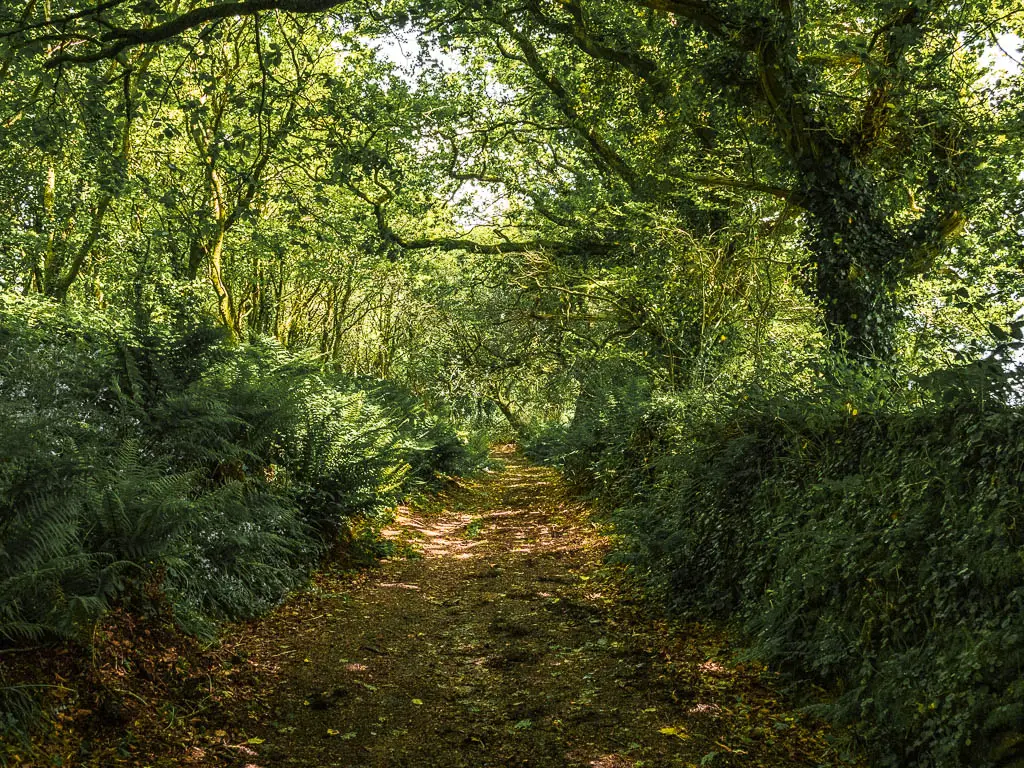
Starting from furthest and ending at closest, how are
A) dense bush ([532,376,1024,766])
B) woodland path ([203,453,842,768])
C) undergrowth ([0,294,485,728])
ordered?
woodland path ([203,453,842,768])
undergrowth ([0,294,485,728])
dense bush ([532,376,1024,766])

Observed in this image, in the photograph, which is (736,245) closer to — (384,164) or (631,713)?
(384,164)

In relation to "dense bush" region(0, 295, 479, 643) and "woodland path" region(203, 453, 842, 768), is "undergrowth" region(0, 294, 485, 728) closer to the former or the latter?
"dense bush" region(0, 295, 479, 643)

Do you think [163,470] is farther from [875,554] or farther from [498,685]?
[875,554]

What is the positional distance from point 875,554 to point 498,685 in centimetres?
263

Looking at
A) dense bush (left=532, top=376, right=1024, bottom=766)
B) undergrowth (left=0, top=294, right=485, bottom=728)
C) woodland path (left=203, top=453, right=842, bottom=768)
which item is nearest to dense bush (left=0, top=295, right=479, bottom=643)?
undergrowth (left=0, top=294, right=485, bottom=728)

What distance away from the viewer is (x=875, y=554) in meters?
4.13

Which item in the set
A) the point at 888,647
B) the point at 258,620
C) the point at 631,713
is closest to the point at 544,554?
the point at 258,620

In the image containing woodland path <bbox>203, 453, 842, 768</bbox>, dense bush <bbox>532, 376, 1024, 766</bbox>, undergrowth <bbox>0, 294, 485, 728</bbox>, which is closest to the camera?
dense bush <bbox>532, 376, 1024, 766</bbox>

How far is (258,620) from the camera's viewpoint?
19.6ft

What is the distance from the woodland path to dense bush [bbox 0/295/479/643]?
689 millimetres

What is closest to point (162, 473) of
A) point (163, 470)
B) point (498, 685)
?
point (163, 470)

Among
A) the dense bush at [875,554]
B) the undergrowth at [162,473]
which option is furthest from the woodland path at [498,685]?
the undergrowth at [162,473]

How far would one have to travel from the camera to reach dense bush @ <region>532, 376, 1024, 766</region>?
3201 millimetres

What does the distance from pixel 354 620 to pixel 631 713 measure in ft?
9.70
